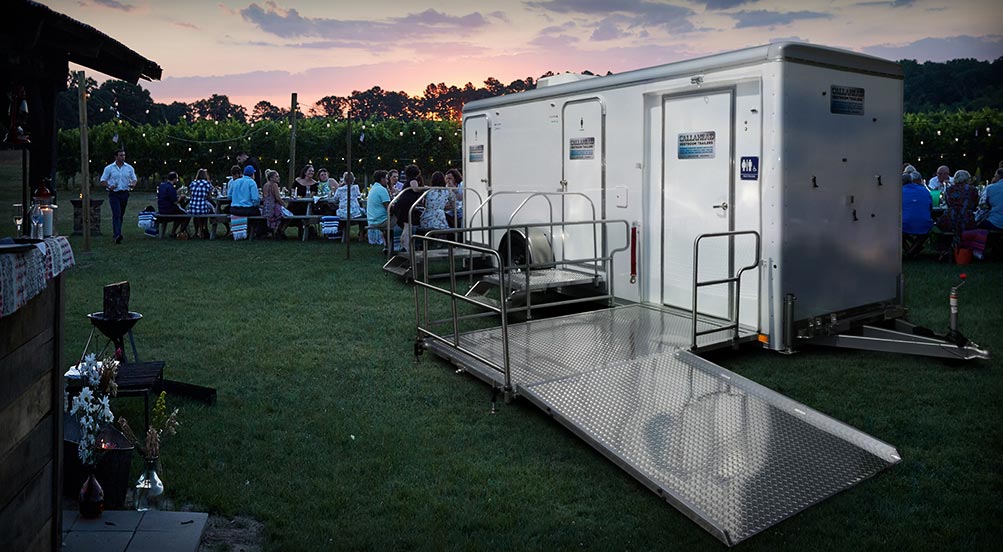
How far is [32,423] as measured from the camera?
2.92m

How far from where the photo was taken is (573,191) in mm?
8797

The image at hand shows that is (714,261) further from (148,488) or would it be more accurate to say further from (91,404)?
(91,404)

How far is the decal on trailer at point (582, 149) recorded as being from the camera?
27.8 ft

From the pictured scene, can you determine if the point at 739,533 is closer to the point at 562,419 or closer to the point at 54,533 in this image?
the point at 562,419

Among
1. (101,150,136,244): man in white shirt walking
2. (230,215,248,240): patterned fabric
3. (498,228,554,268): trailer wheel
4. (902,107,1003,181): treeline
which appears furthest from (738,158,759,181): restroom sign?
(902,107,1003,181): treeline

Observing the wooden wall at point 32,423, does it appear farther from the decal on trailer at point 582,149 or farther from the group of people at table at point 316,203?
the group of people at table at point 316,203

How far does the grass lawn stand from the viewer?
3.92m

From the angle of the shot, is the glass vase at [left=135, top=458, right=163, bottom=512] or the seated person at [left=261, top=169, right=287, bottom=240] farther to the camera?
the seated person at [left=261, top=169, right=287, bottom=240]

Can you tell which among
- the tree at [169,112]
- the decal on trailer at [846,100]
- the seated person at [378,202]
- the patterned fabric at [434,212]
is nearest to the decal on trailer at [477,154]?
the patterned fabric at [434,212]

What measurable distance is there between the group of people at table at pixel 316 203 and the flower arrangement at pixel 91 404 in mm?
8650

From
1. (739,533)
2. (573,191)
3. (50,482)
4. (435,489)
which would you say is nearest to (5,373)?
(50,482)

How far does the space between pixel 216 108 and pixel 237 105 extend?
106 inches

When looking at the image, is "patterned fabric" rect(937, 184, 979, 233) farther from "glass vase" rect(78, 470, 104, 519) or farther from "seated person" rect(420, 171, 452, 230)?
"glass vase" rect(78, 470, 104, 519)

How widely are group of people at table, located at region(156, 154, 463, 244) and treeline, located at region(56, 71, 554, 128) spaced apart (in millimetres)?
20362
